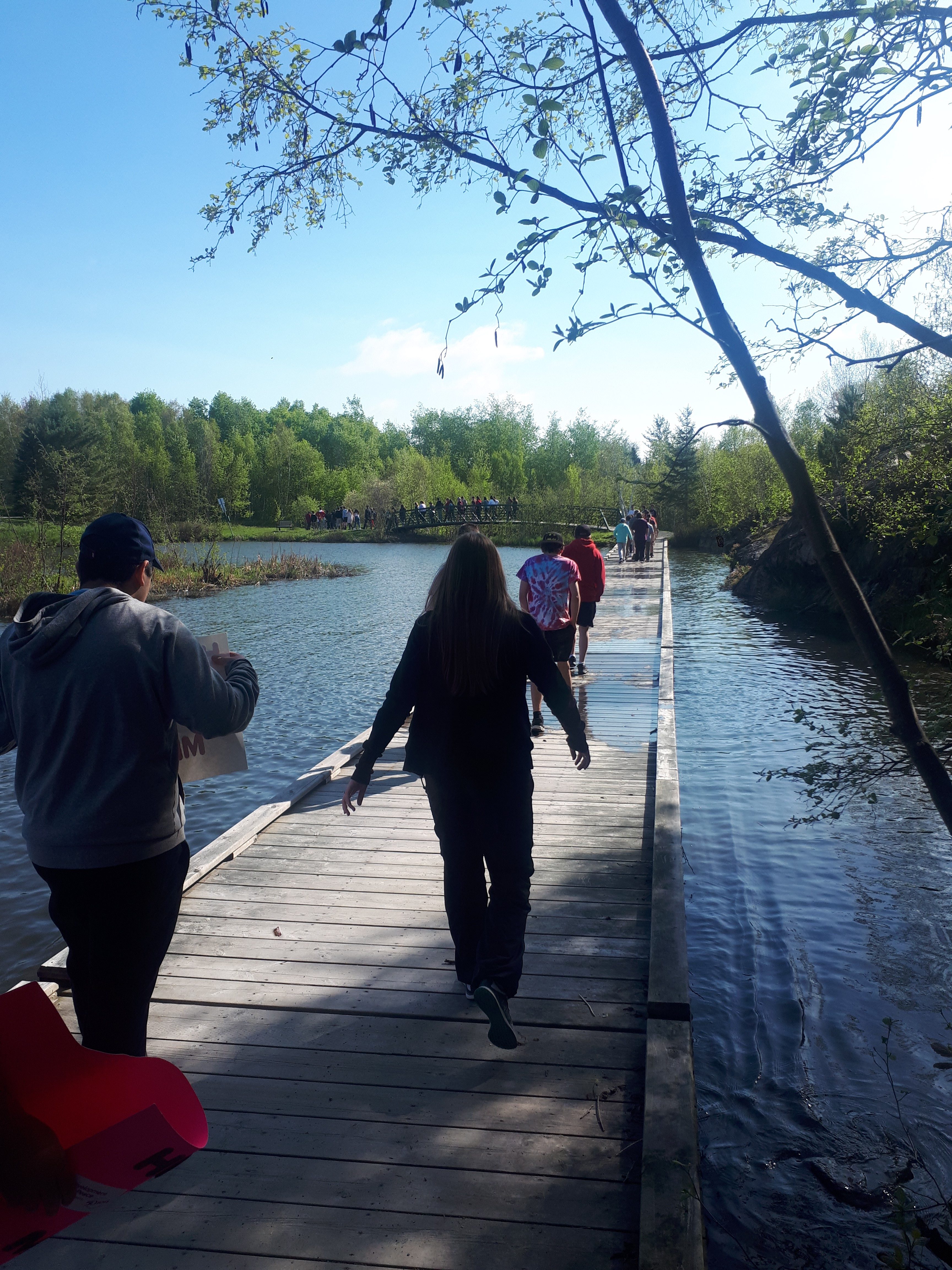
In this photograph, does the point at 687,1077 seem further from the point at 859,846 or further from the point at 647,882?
the point at 859,846

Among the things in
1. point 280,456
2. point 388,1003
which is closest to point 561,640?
point 388,1003

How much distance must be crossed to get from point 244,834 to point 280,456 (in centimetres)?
8259

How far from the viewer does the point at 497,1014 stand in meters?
3.07

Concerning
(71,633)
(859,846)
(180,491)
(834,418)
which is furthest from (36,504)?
(180,491)

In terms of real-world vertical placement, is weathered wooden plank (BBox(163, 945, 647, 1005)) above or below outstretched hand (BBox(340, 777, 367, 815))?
below

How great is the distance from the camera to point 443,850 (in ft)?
11.2

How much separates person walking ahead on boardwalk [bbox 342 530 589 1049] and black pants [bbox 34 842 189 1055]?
1014 mm

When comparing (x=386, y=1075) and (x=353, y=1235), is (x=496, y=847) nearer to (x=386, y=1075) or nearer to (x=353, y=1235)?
(x=386, y=1075)

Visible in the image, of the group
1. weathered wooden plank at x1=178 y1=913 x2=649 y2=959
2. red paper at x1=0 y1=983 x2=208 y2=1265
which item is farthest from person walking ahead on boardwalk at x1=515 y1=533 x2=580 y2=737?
red paper at x1=0 y1=983 x2=208 y2=1265

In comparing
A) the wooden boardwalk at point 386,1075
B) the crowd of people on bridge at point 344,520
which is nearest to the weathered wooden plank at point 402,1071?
the wooden boardwalk at point 386,1075

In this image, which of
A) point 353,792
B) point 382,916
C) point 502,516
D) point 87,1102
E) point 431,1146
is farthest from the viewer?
point 502,516

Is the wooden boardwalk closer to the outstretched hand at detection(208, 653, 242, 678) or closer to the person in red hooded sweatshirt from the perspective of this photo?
the outstretched hand at detection(208, 653, 242, 678)

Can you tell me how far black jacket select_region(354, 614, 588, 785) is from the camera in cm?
317

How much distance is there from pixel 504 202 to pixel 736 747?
874cm
